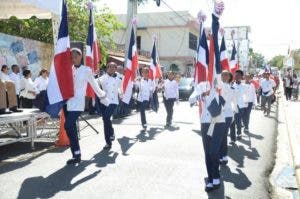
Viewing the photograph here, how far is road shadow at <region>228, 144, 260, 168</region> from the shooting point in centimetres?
911

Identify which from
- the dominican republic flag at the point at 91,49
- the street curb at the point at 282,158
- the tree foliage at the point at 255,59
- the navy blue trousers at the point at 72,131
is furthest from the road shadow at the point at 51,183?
the tree foliage at the point at 255,59

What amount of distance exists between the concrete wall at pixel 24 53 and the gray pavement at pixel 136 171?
7084 mm

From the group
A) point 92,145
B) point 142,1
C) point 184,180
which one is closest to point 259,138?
point 92,145

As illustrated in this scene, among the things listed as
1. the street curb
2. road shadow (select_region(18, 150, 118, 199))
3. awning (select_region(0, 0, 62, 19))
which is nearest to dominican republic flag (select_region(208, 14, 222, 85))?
the street curb

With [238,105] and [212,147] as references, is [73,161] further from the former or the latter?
[238,105]

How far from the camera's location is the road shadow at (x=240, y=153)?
29.9 ft

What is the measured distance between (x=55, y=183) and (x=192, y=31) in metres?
46.8

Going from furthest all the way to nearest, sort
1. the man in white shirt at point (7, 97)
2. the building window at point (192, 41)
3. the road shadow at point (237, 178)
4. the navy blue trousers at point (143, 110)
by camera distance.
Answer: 1. the building window at point (192, 41)
2. the navy blue trousers at point (143, 110)
3. the man in white shirt at point (7, 97)
4. the road shadow at point (237, 178)

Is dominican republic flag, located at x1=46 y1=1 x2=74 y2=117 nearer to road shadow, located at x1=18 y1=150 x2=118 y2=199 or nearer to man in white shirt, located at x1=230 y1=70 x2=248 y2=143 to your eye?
road shadow, located at x1=18 y1=150 x2=118 y2=199

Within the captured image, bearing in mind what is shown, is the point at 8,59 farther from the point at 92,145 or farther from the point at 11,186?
the point at 11,186

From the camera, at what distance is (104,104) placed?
980 centimetres

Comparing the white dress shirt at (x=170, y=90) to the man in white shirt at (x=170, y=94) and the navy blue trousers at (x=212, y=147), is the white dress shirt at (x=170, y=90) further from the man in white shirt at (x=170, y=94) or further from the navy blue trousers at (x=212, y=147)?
the navy blue trousers at (x=212, y=147)

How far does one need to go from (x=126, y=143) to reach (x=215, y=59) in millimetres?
Answer: 4693

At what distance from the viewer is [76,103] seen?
8312 mm
